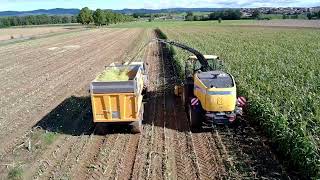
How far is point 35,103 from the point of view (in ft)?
57.8

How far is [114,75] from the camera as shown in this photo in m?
15.1

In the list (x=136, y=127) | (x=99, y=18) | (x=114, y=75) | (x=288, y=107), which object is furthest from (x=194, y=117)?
(x=99, y=18)

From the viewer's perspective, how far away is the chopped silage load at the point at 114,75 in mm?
14355

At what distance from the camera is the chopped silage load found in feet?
47.1

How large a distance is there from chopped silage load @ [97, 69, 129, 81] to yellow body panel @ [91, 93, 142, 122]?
182 cm

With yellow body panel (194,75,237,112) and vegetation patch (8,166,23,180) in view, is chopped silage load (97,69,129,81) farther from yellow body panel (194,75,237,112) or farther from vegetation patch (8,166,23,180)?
vegetation patch (8,166,23,180)

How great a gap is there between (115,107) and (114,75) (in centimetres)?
302

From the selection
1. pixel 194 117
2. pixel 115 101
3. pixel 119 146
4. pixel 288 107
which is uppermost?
pixel 115 101

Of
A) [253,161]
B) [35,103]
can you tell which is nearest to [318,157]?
[253,161]

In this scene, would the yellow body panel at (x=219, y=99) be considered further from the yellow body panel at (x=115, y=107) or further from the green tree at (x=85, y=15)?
the green tree at (x=85, y=15)

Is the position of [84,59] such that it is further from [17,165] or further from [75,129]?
[17,165]

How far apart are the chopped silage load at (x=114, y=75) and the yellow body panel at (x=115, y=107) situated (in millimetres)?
1816

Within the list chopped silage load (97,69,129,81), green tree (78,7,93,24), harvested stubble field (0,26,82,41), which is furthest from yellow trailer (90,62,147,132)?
green tree (78,7,93,24)

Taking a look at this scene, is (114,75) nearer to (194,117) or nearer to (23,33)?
(194,117)
